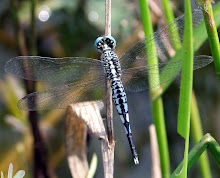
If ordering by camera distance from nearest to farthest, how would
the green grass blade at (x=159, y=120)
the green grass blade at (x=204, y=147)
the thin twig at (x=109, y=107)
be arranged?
the green grass blade at (x=204, y=147), the thin twig at (x=109, y=107), the green grass blade at (x=159, y=120)

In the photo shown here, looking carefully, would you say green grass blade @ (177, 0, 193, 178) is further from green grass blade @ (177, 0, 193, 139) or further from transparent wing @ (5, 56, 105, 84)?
transparent wing @ (5, 56, 105, 84)

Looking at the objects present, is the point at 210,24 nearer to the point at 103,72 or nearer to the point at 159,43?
the point at 159,43

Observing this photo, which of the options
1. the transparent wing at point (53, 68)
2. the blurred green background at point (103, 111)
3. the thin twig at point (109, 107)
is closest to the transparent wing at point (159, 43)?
the transparent wing at point (53, 68)

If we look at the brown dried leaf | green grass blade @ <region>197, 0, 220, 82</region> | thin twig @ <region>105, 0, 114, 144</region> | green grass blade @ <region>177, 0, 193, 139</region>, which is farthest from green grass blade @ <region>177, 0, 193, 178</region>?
the brown dried leaf

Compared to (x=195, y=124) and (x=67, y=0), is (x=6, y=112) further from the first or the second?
(x=195, y=124)

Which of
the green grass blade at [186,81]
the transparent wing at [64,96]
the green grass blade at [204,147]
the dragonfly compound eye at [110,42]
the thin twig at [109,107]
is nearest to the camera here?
the green grass blade at [186,81]

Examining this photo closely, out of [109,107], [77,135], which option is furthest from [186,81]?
[77,135]

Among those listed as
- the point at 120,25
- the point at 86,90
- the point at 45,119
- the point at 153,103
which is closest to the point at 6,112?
the point at 45,119

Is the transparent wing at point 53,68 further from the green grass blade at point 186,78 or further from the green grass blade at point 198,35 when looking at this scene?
the green grass blade at point 186,78
